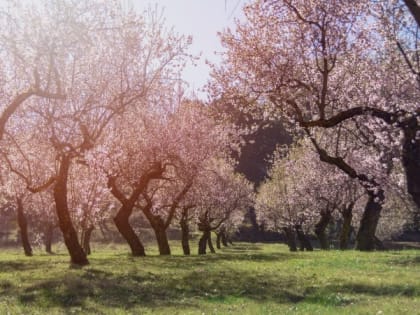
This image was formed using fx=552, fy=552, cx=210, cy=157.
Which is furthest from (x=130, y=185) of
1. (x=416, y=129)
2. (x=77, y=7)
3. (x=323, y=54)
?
(x=416, y=129)

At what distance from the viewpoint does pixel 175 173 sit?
140 feet

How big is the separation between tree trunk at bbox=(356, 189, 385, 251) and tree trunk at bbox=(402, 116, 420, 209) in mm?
19155

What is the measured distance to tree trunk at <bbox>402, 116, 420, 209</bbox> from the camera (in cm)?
1831

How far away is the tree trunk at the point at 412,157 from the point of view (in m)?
18.3

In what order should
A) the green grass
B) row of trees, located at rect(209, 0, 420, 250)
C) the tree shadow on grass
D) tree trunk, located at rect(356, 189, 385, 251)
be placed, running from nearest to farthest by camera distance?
1. the green grass
2. the tree shadow on grass
3. row of trees, located at rect(209, 0, 420, 250)
4. tree trunk, located at rect(356, 189, 385, 251)

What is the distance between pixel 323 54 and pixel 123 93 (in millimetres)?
10792

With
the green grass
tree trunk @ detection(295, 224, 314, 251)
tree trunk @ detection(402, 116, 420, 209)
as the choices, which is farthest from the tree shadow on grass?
tree trunk @ detection(295, 224, 314, 251)

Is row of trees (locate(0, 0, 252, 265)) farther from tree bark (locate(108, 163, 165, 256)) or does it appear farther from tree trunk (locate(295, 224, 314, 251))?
tree trunk (locate(295, 224, 314, 251))

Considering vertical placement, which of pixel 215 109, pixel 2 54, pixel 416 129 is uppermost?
pixel 2 54

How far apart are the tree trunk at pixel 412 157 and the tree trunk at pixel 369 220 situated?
19155 millimetres

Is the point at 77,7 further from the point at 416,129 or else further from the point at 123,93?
the point at 416,129

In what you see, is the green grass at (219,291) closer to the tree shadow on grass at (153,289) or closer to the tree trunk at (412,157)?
the tree shadow on grass at (153,289)

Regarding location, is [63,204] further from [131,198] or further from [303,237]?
[303,237]

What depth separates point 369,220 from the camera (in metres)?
40.8
